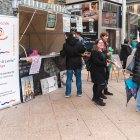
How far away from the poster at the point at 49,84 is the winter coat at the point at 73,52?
3.04 ft

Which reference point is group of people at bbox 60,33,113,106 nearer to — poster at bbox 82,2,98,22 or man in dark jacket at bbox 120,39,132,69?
man in dark jacket at bbox 120,39,132,69

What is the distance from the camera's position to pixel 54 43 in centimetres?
1020

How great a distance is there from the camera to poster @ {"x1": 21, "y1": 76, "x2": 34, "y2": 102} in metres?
7.18

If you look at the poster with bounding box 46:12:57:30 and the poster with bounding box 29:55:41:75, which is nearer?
the poster with bounding box 29:55:41:75

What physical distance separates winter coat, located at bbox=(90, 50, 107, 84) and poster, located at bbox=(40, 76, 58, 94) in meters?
1.70

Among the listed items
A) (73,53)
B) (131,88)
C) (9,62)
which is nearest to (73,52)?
(73,53)

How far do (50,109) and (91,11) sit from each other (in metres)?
7.92

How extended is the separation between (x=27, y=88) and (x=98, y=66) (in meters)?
1.82

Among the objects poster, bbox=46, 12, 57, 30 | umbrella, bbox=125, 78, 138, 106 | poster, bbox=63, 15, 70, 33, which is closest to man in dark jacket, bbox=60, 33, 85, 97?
poster, bbox=46, 12, 57, 30

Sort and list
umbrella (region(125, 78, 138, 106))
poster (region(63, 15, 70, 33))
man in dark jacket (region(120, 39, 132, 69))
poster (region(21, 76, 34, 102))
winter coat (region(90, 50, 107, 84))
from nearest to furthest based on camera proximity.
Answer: umbrella (region(125, 78, 138, 106)) → winter coat (region(90, 50, 107, 84)) → poster (region(21, 76, 34, 102)) → poster (region(63, 15, 70, 33)) → man in dark jacket (region(120, 39, 132, 69))

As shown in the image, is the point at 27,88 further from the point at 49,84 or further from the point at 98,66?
the point at 98,66

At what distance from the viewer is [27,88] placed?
24.1 ft

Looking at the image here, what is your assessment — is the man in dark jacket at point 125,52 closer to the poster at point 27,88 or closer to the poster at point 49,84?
the poster at point 49,84

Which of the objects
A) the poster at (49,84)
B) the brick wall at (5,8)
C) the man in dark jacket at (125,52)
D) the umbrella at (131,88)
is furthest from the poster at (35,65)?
the man in dark jacket at (125,52)
